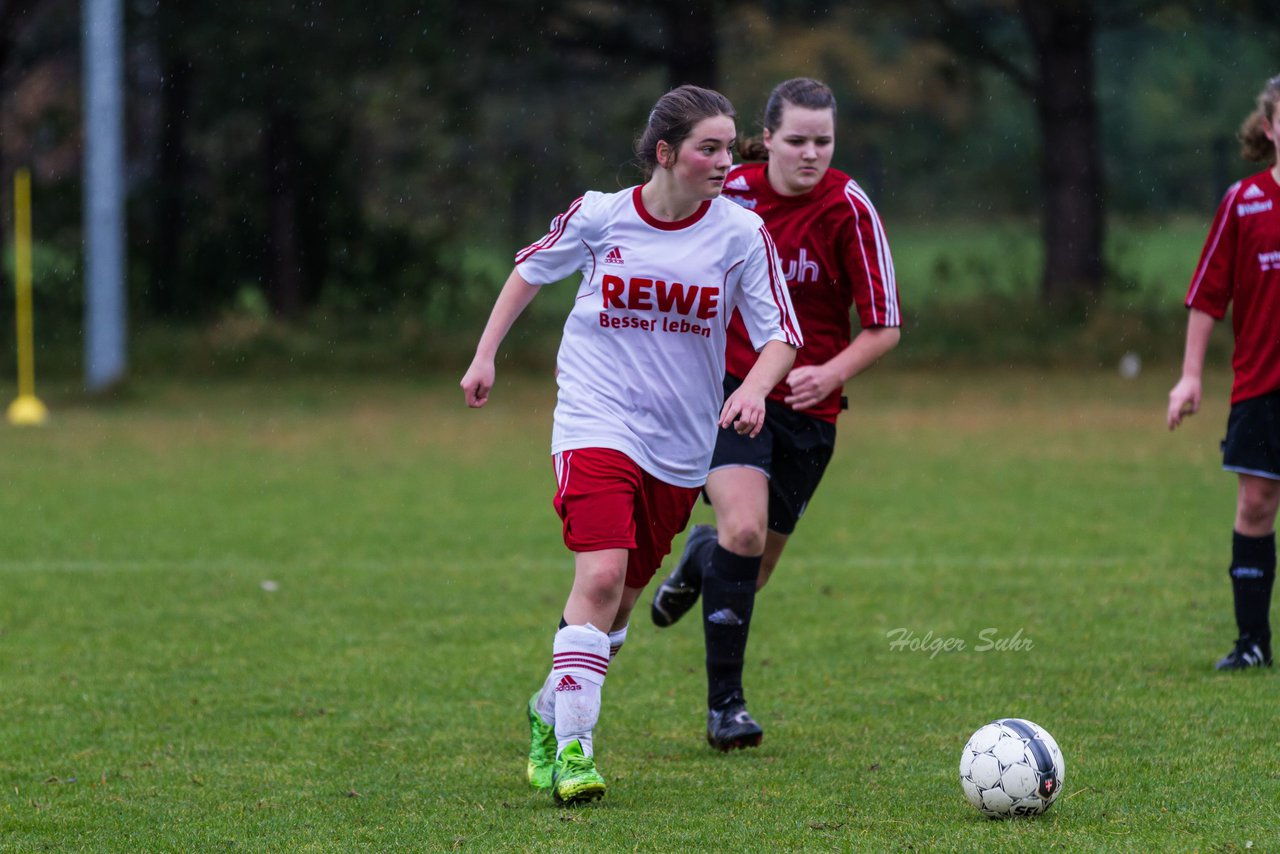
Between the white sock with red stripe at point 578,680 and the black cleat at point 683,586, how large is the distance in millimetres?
1451

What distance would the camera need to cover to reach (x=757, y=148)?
5.77 m

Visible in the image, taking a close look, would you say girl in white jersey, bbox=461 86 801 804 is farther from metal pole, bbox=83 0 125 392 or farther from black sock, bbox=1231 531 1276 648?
metal pole, bbox=83 0 125 392

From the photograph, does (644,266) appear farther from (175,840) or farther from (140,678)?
(140,678)

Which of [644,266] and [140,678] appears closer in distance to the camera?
[644,266]

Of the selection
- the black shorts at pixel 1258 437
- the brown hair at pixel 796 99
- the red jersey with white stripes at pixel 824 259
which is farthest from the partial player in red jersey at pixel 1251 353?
the brown hair at pixel 796 99

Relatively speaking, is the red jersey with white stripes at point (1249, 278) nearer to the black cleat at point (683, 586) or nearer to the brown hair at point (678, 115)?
the black cleat at point (683, 586)

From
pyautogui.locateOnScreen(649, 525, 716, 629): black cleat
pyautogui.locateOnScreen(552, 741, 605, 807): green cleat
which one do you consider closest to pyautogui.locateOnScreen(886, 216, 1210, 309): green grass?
pyautogui.locateOnScreen(649, 525, 716, 629): black cleat

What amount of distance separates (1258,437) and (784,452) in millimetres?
1647

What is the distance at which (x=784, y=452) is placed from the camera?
557 cm

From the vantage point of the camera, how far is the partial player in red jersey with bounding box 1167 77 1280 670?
5.81m

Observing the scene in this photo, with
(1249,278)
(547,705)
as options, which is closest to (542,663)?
(547,705)

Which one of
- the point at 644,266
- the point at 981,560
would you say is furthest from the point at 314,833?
the point at 981,560

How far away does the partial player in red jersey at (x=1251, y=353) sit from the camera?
5.81m

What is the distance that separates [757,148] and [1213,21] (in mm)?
17821
